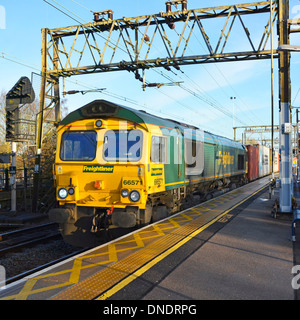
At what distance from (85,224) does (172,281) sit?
3.48 metres

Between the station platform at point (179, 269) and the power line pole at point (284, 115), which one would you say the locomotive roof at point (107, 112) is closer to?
the station platform at point (179, 269)

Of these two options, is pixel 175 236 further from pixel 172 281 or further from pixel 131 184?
pixel 172 281

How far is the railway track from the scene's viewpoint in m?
8.75

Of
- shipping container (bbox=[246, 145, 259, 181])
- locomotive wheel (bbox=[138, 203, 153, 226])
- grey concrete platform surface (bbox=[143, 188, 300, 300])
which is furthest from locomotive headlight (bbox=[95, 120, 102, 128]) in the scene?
shipping container (bbox=[246, 145, 259, 181])

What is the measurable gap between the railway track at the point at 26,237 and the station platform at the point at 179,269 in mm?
3374

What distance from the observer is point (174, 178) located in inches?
370

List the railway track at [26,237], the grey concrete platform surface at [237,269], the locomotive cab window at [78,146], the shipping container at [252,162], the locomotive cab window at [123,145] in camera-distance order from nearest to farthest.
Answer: the grey concrete platform surface at [237,269]
the locomotive cab window at [123,145]
the locomotive cab window at [78,146]
the railway track at [26,237]
the shipping container at [252,162]

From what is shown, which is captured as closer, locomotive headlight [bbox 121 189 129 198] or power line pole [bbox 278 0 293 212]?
locomotive headlight [bbox 121 189 129 198]

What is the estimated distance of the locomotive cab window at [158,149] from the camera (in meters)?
7.74

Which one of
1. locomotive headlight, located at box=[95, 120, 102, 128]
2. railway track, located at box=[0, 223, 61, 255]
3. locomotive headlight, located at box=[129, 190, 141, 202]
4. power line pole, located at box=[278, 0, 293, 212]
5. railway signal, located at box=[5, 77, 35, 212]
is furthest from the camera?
railway signal, located at box=[5, 77, 35, 212]

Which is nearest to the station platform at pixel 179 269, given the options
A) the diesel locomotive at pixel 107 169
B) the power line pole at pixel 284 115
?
the diesel locomotive at pixel 107 169

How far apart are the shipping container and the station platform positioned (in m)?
17.6

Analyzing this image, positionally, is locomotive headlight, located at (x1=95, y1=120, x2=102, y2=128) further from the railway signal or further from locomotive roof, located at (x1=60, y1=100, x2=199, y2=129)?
the railway signal
